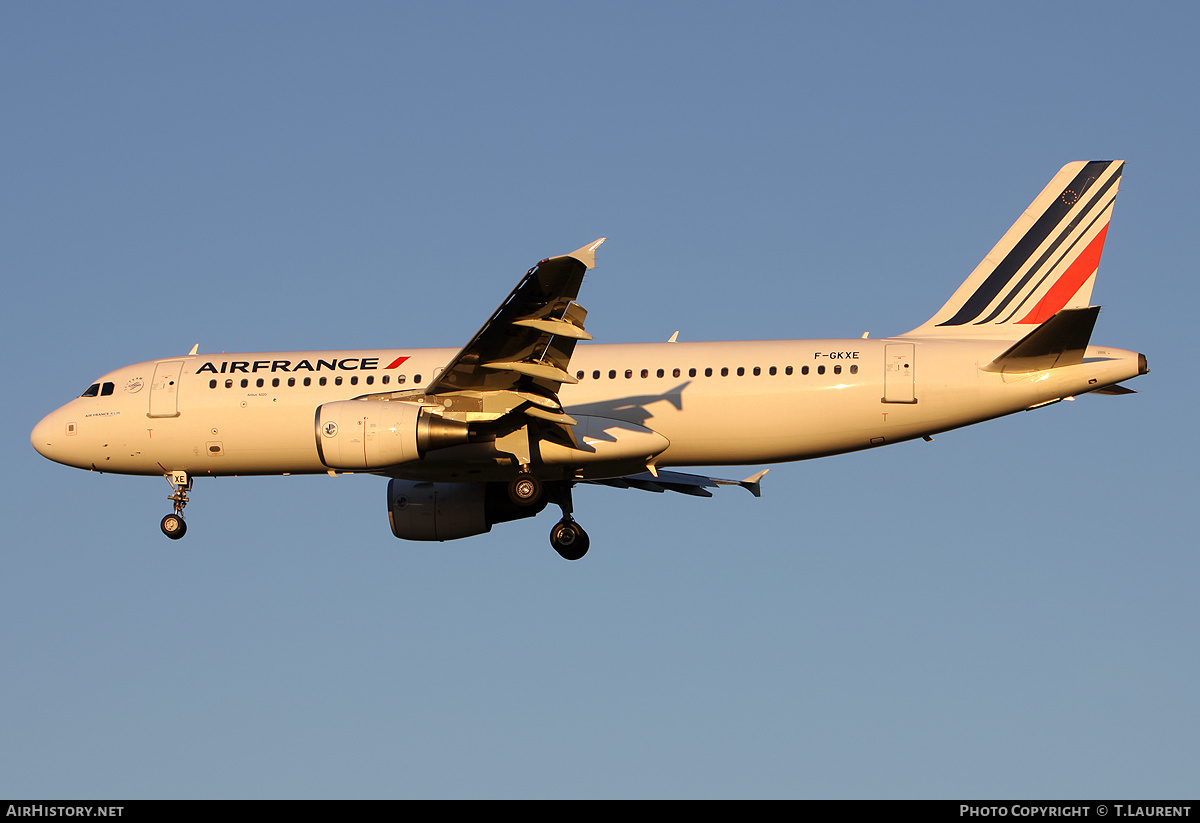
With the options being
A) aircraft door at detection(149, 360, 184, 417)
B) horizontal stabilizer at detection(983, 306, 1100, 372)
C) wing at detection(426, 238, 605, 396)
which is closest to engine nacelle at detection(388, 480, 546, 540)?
wing at detection(426, 238, 605, 396)

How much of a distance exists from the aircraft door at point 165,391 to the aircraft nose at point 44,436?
8.70 feet

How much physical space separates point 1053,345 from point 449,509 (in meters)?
13.0

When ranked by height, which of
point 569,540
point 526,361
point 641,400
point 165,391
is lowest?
point 569,540

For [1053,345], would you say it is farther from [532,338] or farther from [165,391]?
[165,391]

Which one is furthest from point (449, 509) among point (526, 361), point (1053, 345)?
point (1053, 345)

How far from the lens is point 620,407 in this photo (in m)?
28.7

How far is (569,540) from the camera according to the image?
30422 millimetres

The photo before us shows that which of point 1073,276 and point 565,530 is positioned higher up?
point 1073,276

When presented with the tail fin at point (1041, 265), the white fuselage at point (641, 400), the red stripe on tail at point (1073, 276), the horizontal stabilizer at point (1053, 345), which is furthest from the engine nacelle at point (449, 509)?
the red stripe on tail at point (1073, 276)

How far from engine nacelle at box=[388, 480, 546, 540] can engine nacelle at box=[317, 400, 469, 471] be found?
4.94m

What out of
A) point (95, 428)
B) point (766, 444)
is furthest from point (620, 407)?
point (95, 428)
